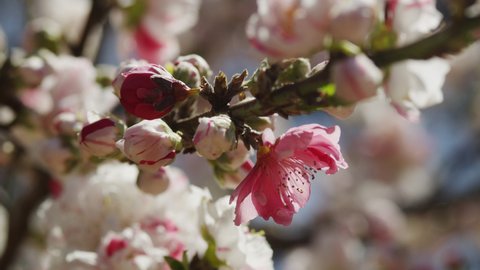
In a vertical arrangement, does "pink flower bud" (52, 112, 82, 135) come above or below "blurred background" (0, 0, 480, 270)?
above

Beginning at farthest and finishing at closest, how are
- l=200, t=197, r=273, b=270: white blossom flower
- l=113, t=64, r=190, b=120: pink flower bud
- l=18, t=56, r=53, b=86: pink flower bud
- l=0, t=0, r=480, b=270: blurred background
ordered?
l=0, t=0, r=480, b=270: blurred background
l=18, t=56, r=53, b=86: pink flower bud
l=200, t=197, r=273, b=270: white blossom flower
l=113, t=64, r=190, b=120: pink flower bud

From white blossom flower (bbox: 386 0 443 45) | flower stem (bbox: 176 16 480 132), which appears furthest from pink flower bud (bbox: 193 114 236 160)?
white blossom flower (bbox: 386 0 443 45)

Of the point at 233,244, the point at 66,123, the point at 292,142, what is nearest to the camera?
the point at 292,142

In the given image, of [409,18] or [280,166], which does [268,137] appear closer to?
[280,166]

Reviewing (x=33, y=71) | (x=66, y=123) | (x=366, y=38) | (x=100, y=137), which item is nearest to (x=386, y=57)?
(x=366, y=38)

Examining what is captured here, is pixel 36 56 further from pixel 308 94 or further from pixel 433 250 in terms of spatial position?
pixel 433 250

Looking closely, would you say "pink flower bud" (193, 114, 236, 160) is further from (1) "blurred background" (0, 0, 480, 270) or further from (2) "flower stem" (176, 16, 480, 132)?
(1) "blurred background" (0, 0, 480, 270)

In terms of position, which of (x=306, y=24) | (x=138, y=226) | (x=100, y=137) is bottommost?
(x=138, y=226)
